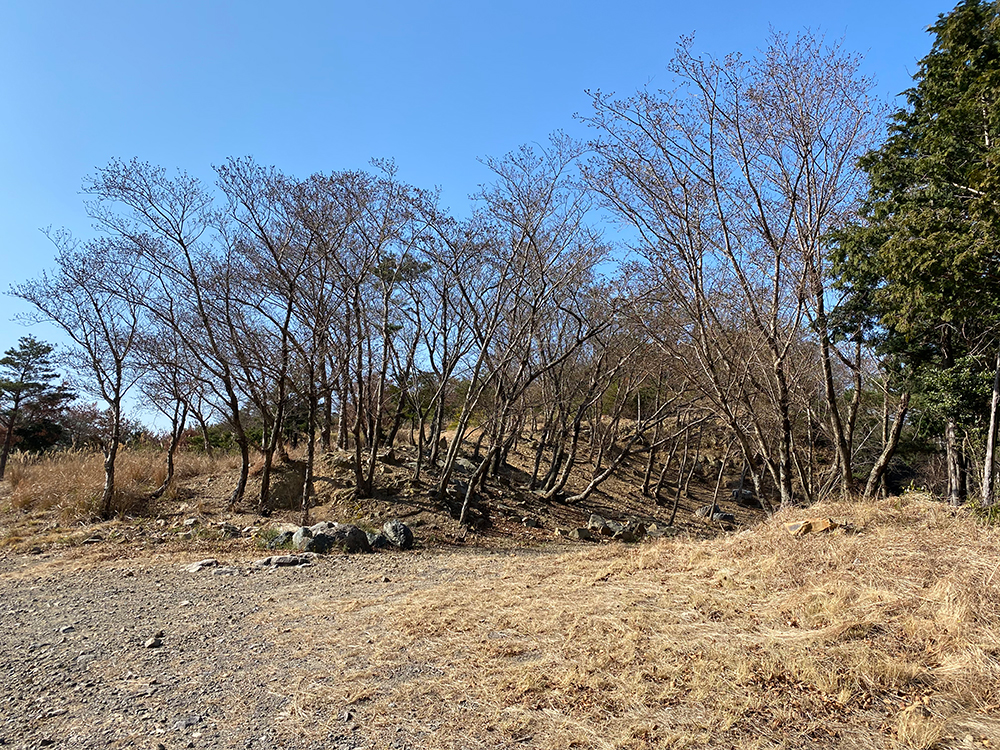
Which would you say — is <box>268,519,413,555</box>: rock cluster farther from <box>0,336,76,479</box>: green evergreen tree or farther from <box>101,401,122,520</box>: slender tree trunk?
<box>0,336,76,479</box>: green evergreen tree

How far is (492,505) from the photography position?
14930mm

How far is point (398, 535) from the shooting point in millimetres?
10922

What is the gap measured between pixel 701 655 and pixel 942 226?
7.30 m

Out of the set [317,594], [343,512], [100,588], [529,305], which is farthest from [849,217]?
[100,588]

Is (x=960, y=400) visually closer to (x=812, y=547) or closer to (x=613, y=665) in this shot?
(x=812, y=547)

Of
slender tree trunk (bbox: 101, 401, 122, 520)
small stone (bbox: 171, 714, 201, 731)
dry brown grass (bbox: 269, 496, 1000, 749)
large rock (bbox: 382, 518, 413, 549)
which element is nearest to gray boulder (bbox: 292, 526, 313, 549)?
large rock (bbox: 382, 518, 413, 549)

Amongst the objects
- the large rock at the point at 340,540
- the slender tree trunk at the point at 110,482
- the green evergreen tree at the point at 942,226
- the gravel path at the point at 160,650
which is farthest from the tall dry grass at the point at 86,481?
the green evergreen tree at the point at 942,226

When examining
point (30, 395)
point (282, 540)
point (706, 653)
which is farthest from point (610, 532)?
point (30, 395)

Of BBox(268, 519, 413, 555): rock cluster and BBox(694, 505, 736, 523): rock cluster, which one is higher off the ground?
BBox(268, 519, 413, 555): rock cluster

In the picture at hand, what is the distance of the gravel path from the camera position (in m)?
3.47

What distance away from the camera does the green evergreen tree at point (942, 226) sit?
26.3ft

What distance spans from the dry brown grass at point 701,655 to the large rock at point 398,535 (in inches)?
178

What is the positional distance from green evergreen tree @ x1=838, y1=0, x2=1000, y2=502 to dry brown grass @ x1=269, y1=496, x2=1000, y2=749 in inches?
142

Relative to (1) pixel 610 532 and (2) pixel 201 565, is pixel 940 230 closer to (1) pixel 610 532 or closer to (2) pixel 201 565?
(1) pixel 610 532
